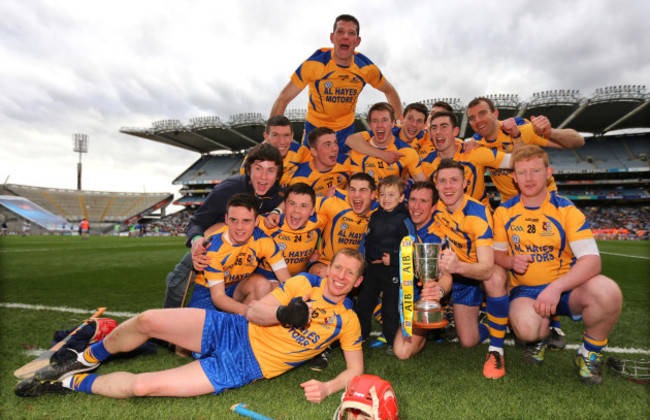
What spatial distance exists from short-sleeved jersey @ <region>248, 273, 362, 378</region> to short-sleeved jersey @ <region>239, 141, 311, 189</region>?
2.40 metres

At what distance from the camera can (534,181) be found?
3057 mm

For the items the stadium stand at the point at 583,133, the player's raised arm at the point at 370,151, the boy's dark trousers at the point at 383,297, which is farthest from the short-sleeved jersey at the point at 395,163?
the stadium stand at the point at 583,133

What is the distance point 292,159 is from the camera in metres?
5.05

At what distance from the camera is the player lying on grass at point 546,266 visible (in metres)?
2.81

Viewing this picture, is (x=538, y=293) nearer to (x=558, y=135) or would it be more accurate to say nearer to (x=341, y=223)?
(x=341, y=223)

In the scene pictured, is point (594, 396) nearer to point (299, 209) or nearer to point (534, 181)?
point (534, 181)

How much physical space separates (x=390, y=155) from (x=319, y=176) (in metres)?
0.97

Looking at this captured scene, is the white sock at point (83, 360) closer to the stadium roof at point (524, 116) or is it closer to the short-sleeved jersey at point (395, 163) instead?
the short-sleeved jersey at point (395, 163)

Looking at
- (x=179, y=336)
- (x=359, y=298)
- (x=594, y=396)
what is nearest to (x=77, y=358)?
(x=179, y=336)

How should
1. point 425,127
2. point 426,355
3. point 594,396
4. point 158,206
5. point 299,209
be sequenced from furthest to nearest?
1. point 158,206
2. point 425,127
3. point 299,209
4. point 426,355
5. point 594,396

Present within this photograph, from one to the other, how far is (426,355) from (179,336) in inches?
85.0

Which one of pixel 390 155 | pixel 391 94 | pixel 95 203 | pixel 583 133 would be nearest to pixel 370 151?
pixel 390 155

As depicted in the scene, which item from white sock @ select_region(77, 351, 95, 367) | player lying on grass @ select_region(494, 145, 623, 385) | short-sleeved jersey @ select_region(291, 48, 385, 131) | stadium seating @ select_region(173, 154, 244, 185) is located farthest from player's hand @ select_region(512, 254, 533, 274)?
stadium seating @ select_region(173, 154, 244, 185)

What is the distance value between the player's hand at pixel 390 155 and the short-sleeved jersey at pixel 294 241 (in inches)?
→ 47.9
